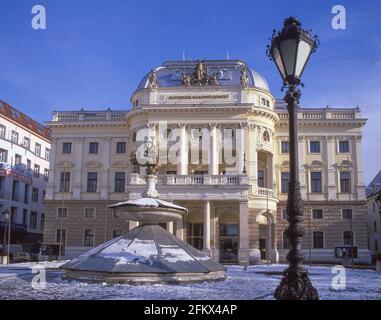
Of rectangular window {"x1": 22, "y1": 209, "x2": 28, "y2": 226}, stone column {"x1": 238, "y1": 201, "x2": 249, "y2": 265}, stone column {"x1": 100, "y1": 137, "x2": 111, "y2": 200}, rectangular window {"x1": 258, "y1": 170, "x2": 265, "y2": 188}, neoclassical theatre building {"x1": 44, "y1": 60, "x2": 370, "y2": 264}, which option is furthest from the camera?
rectangular window {"x1": 22, "y1": 209, "x2": 28, "y2": 226}

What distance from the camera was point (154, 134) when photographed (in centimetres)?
4791

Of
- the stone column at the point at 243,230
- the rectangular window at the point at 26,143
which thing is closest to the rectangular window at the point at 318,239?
the stone column at the point at 243,230

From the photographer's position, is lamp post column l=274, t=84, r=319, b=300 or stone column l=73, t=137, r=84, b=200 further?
stone column l=73, t=137, r=84, b=200

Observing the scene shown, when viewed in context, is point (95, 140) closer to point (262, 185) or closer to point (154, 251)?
point (262, 185)

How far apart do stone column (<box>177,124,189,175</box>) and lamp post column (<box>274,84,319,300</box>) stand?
38.3 metres

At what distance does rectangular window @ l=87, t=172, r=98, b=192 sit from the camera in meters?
52.9

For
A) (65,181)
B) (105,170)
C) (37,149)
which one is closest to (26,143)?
(37,149)

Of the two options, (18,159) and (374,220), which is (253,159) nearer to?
(374,220)

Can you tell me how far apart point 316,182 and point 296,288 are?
4530 cm

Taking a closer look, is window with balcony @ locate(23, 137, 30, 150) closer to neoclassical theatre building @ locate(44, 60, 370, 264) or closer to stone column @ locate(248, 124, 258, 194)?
neoclassical theatre building @ locate(44, 60, 370, 264)

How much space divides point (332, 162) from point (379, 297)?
4019 centimetres

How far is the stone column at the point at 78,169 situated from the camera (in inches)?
2067

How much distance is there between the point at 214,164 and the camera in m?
46.5

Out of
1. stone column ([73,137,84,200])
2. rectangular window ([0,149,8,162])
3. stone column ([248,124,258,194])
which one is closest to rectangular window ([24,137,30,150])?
rectangular window ([0,149,8,162])
